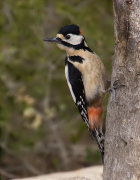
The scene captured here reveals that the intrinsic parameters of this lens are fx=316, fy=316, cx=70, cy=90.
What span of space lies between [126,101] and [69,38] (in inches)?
42.9

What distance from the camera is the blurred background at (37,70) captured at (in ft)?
17.3

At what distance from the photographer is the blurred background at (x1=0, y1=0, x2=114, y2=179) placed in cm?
526

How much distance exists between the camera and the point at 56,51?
17.8 ft

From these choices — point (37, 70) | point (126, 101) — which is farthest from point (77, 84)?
point (37, 70)

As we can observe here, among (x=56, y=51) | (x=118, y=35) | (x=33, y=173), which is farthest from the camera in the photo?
(x=33, y=173)

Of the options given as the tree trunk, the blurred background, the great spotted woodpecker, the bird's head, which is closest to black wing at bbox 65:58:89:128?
the great spotted woodpecker

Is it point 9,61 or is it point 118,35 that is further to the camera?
point 9,61

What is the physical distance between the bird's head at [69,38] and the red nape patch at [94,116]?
74 cm

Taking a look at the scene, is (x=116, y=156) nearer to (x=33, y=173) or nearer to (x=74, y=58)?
(x=74, y=58)

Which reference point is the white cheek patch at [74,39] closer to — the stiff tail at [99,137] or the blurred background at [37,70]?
the stiff tail at [99,137]

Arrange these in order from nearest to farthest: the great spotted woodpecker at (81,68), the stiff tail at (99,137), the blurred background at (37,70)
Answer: the great spotted woodpecker at (81,68), the stiff tail at (99,137), the blurred background at (37,70)

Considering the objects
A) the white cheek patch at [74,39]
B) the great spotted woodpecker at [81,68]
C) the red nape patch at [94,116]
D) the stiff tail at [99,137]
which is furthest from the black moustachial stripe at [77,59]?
the stiff tail at [99,137]

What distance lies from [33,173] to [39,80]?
6.16ft

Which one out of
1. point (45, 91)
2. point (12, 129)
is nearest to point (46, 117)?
point (45, 91)
